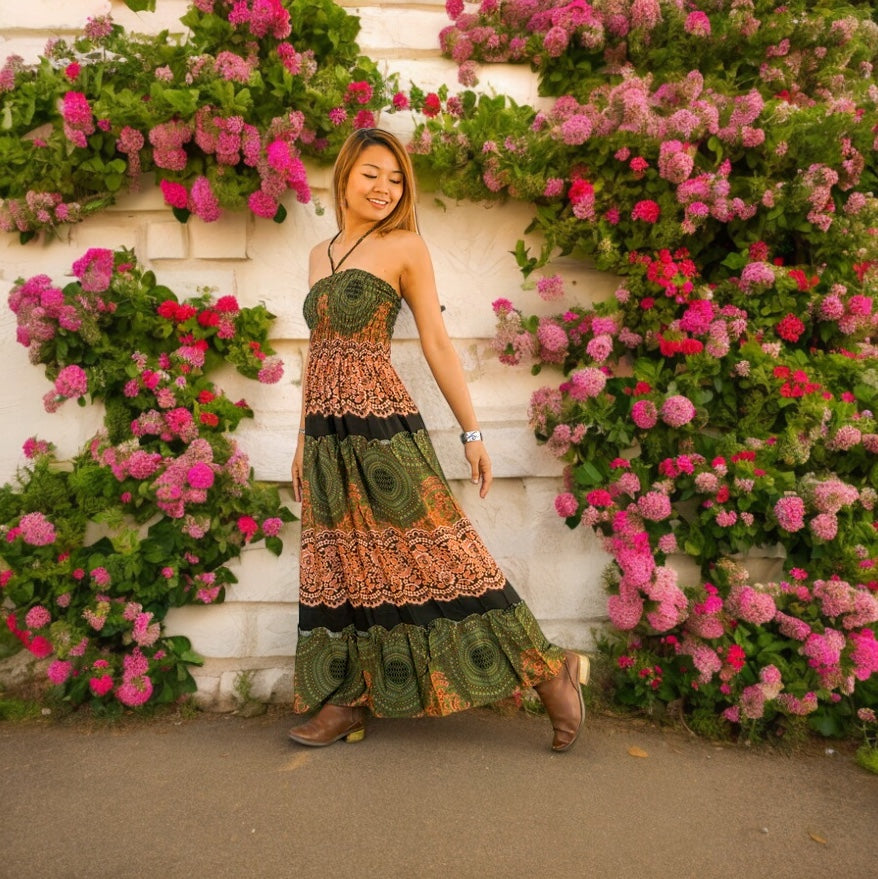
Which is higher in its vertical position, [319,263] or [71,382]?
[319,263]

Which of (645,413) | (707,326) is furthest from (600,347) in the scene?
(707,326)

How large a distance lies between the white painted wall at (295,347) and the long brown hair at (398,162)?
450 mm

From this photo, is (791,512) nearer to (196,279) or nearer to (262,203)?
(262,203)

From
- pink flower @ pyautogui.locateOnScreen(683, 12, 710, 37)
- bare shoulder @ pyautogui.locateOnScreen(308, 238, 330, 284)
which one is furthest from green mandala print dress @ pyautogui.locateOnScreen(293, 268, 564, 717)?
pink flower @ pyautogui.locateOnScreen(683, 12, 710, 37)

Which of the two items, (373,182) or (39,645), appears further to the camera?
(39,645)

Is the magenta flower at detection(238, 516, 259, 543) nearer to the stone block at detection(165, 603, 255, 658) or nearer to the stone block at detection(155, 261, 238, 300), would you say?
the stone block at detection(165, 603, 255, 658)

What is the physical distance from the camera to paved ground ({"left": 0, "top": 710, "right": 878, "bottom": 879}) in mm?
1797

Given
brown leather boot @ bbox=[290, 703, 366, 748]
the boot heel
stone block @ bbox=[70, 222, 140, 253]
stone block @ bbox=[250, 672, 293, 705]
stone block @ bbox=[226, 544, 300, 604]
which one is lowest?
stone block @ bbox=[250, 672, 293, 705]

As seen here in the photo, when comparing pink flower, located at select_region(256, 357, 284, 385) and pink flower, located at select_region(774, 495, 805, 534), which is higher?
pink flower, located at select_region(256, 357, 284, 385)

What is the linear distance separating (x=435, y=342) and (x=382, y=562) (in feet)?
2.52

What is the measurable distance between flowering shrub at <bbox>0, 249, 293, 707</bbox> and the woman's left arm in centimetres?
71

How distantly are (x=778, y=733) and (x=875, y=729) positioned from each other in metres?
0.36

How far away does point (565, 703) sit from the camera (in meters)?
2.31

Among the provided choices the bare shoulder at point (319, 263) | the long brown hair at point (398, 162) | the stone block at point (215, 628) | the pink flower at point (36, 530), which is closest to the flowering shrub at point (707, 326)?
the long brown hair at point (398, 162)
